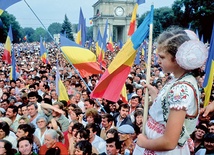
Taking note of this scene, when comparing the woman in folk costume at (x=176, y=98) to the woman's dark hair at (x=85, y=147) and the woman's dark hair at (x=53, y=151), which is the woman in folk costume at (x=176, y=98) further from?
the woman's dark hair at (x=53, y=151)

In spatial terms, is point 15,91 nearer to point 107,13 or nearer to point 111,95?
point 111,95

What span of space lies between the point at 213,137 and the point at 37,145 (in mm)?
2887

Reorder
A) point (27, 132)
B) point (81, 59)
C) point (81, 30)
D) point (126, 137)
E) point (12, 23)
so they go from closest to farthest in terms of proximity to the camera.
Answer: point (126, 137)
point (27, 132)
point (81, 59)
point (81, 30)
point (12, 23)

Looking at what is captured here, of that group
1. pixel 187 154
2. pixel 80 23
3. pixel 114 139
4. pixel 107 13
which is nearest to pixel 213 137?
pixel 114 139

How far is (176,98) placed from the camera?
5.13 ft

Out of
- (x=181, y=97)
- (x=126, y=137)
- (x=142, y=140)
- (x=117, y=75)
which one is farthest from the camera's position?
(x=126, y=137)

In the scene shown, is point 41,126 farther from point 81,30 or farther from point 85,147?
point 81,30

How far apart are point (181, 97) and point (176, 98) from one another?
0.03 m

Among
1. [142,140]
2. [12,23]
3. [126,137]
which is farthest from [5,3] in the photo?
[12,23]

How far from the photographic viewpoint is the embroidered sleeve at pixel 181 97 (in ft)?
5.08

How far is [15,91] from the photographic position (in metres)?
9.93

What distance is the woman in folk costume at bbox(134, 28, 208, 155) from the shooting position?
156cm

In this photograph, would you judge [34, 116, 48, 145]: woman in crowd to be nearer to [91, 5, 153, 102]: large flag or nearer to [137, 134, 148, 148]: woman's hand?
[91, 5, 153, 102]: large flag

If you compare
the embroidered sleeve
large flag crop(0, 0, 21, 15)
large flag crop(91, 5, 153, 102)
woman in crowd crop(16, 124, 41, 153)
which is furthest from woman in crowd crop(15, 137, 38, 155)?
large flag crop(0, 0, 21, 15)
